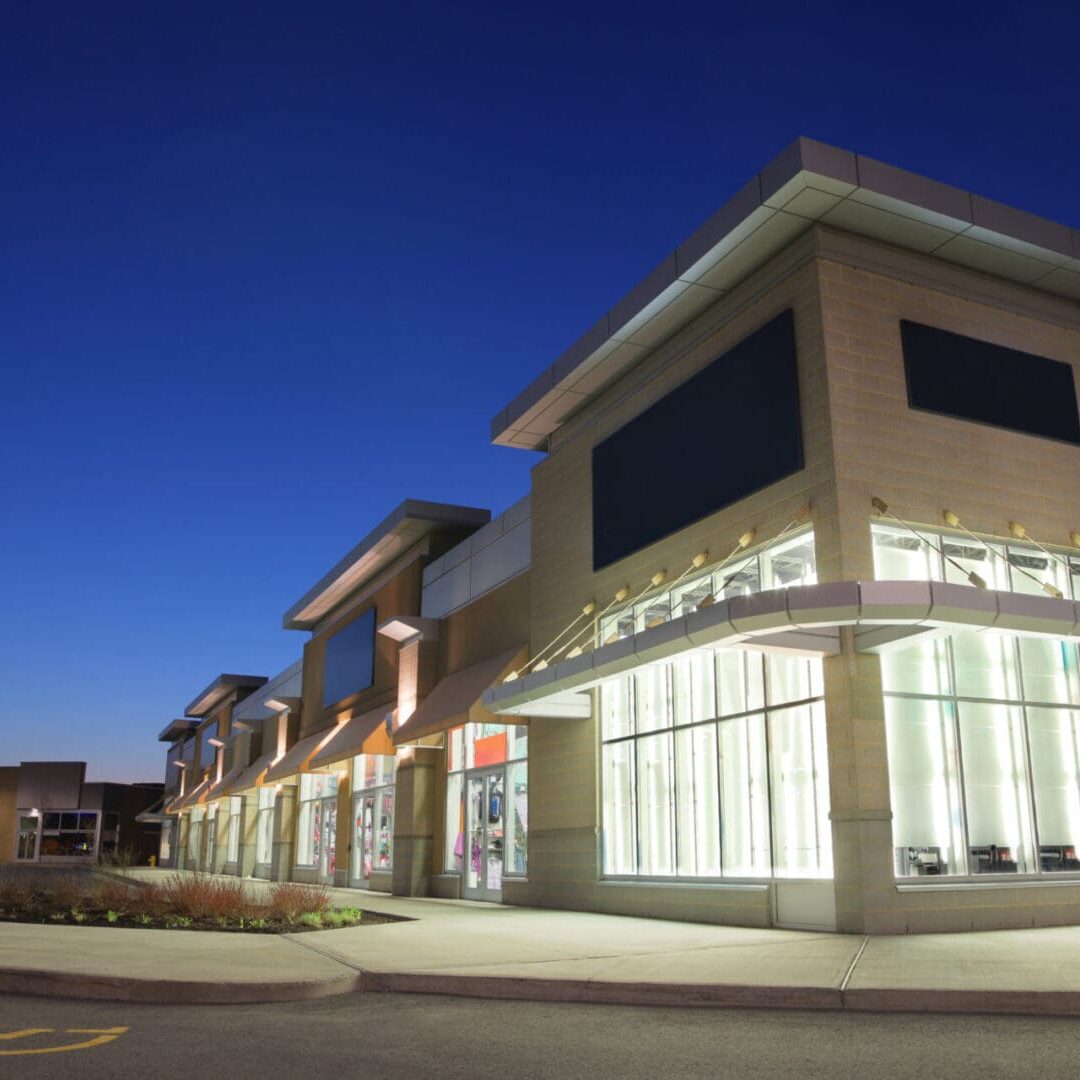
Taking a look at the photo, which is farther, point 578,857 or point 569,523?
point 569,523

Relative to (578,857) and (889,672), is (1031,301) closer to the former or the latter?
(889,672)

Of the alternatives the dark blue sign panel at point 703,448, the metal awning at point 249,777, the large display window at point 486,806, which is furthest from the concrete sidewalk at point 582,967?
the metal awning at point 249,777

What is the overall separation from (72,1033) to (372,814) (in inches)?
928

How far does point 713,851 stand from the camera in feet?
55.3

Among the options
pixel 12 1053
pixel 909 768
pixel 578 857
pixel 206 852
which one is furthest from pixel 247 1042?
pixel 206 852

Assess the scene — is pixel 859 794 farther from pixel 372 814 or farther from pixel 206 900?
pixel 372 814

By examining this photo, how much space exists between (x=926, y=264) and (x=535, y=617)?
10287 mm

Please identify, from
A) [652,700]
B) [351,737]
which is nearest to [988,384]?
[652,700]

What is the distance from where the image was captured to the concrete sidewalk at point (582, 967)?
29.5 feet

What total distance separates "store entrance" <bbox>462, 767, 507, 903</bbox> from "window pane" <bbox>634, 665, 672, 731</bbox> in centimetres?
545

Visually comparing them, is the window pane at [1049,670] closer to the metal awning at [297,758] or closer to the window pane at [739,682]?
the window pane at [739,682]

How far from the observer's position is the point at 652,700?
18.9 meters

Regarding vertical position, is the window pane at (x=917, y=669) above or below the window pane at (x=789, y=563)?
below

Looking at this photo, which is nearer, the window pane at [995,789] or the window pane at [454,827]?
the window pane at [995,789]
